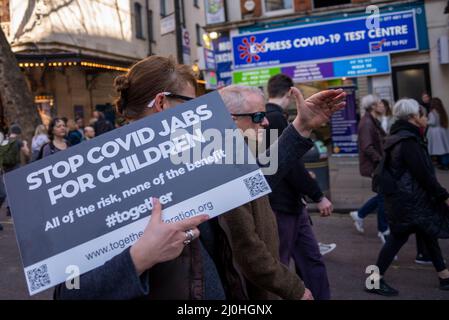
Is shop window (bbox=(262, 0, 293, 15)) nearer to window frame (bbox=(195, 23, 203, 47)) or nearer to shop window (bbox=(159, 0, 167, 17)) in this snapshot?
shop window (bbox=(159, 0, 167, 17))

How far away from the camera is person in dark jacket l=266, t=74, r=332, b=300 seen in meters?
3.63

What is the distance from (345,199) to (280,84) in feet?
16.9

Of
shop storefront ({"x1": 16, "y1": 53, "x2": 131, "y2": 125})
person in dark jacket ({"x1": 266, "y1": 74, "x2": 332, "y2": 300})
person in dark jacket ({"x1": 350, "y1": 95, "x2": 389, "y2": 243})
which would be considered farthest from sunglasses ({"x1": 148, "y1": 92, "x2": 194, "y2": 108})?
shop storefront ({"x1": 16, "y1": 53, "x2": 131, "y2": 125})

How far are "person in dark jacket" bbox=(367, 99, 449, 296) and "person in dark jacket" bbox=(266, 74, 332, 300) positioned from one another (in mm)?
950

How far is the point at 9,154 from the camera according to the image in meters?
8.43

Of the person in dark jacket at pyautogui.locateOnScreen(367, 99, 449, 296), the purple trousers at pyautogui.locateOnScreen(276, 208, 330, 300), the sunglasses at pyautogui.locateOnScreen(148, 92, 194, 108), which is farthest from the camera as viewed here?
the person in dark jacket at pyautogui.locateOnScreen(367, 99, 449, 296)

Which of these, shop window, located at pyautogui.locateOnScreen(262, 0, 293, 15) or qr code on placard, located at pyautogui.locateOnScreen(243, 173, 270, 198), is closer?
qr code on placard, located at pyautogui.locateOnScreen(243, 173, 270, 198)

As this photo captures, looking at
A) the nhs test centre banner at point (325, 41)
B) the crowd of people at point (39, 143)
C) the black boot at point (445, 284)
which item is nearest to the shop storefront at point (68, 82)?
the nhs test centre banner at point (325, 41)

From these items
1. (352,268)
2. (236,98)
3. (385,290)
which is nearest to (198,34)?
(352,268)

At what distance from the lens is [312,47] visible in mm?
14445

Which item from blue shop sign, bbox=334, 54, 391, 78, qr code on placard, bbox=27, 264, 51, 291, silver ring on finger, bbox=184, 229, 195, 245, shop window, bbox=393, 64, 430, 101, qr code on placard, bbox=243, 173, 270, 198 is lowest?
qr code on placard, bbox=27, 264, 51, 291

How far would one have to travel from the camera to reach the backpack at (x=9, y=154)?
829 cm

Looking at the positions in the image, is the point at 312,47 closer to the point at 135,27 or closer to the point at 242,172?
the point at 135,27
